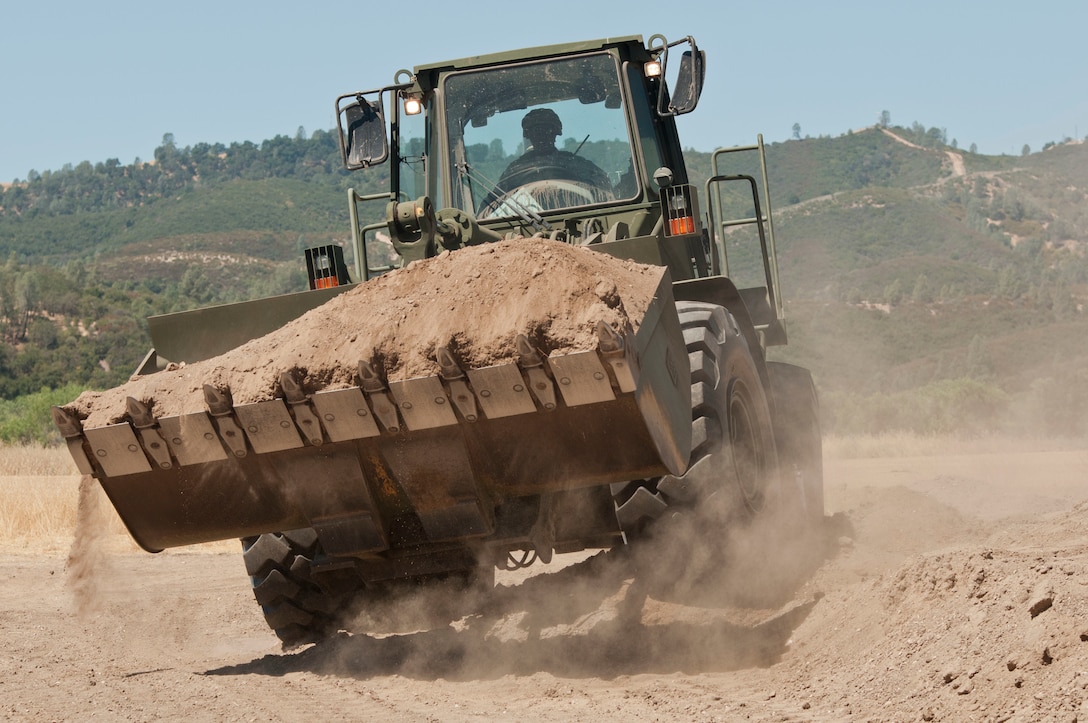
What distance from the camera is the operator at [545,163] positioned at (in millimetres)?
7664

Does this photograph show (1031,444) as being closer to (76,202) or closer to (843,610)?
(843,610)

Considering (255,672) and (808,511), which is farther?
(808,511)

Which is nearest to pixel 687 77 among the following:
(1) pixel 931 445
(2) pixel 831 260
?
(1) pixel 931 445

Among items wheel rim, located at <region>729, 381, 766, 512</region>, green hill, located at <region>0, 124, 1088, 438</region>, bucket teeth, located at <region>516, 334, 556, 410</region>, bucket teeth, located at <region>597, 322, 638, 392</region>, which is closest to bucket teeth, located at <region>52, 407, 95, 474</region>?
bucket teeth, located at <region>516, 334, 556, 410</region>

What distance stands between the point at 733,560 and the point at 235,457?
7.85 ft

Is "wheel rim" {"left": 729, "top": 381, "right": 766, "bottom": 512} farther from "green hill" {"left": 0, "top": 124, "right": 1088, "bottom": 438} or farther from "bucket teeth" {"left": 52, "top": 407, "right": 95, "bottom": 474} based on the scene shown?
"green hill" {"left": 0, "top": 124, "right": 1088, "bottom": 438}

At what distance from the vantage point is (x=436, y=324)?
4852 millimetres

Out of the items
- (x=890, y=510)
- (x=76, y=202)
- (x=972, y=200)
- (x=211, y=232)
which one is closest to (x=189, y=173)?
(x=76, y=202)

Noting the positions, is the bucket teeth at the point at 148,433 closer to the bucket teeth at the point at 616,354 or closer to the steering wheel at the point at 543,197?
the bucket teeth at the point at 616,354

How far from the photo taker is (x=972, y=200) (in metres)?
99.9

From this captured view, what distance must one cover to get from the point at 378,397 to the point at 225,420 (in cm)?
65

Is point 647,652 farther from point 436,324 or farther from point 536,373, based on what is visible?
point 436,324

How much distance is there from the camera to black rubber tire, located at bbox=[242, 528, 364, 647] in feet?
20.2

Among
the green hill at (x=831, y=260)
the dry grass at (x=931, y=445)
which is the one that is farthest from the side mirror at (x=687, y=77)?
the green hill at (x=831, y=260)
